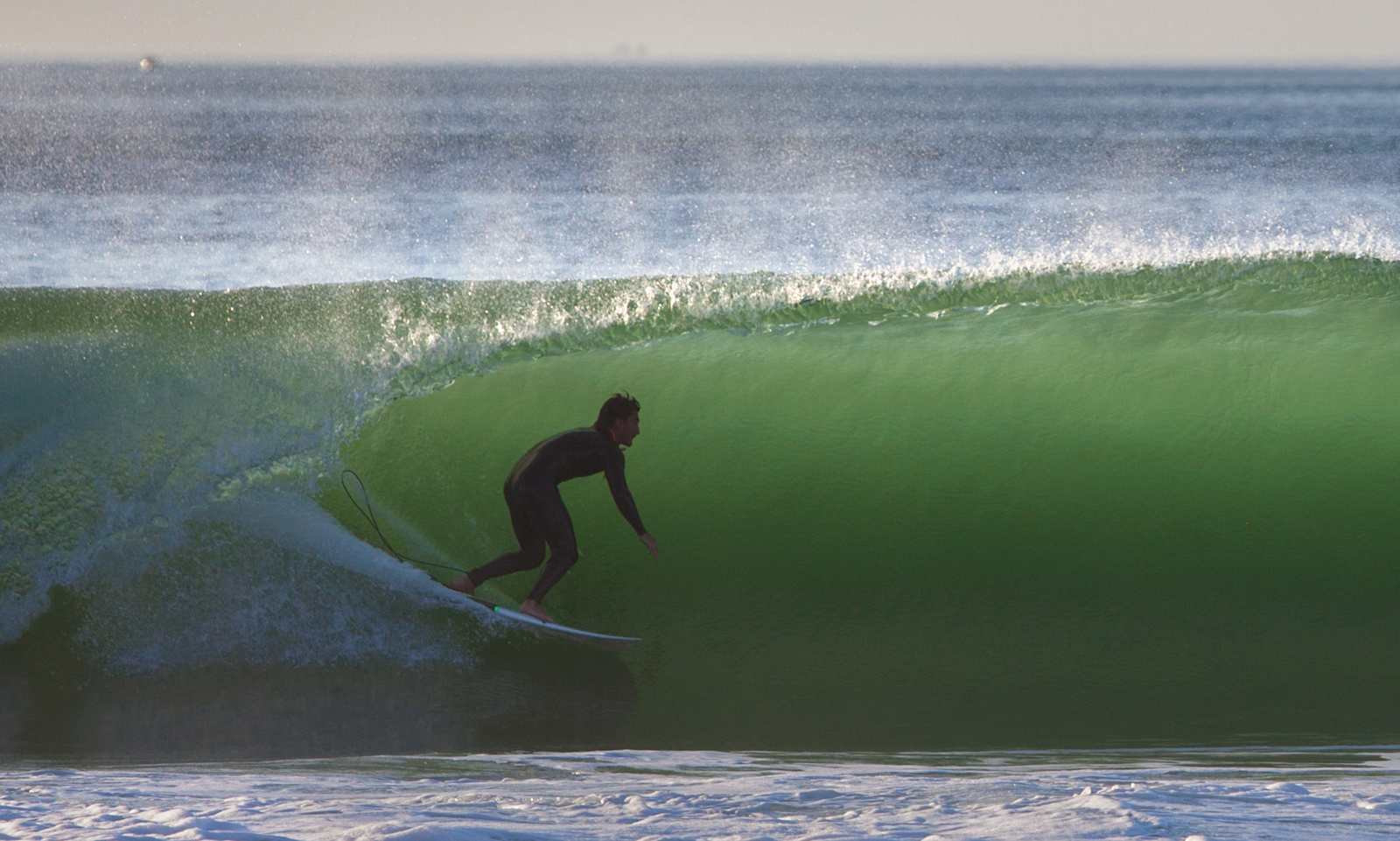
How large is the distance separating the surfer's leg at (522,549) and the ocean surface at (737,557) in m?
0.23

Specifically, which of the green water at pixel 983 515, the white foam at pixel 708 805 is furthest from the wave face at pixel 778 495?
the white foam at pixel 708 805

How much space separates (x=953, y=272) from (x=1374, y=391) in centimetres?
196

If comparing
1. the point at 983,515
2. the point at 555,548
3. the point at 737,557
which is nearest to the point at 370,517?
the point at 555,548

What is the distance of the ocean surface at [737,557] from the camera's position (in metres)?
2.71

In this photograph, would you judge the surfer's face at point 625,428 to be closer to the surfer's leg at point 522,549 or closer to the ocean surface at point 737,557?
the surfer's leg at point 522,549

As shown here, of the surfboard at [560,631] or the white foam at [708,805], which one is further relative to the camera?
the surfboard at [560,631]

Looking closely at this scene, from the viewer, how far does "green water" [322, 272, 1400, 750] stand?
3.91 metres

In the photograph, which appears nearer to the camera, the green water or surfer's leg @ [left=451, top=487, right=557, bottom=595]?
the green water

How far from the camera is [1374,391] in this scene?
5.13 metres

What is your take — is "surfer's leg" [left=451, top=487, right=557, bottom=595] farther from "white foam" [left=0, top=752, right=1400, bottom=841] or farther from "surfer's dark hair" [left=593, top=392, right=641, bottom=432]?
"white foam" [left=0, top=752, right=1400, bottom=841]

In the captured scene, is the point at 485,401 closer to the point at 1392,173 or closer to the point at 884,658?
the point at 884,658

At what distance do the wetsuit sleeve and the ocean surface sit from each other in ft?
1.94

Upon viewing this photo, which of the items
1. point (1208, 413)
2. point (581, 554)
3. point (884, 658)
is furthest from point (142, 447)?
point (1208, 413)

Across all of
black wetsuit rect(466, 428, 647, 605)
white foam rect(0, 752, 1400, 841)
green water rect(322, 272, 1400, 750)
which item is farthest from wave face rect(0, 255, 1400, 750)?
white foam rect(0, 752, 1400, 841)
